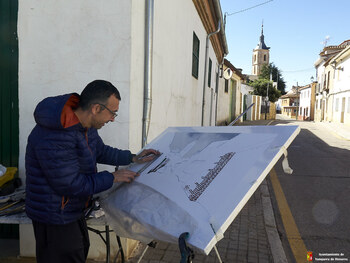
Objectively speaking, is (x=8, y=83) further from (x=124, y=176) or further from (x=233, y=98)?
(x=233, y=98)

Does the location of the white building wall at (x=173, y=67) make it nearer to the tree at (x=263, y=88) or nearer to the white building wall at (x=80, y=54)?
the white building wall at (x=80, y=54)

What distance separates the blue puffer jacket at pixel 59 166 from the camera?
170cm

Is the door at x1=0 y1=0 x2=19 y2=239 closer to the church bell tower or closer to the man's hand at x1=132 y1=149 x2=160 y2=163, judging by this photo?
the man's hand at x1=132 y1=149 x2=160 y2=163

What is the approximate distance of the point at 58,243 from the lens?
186 cm

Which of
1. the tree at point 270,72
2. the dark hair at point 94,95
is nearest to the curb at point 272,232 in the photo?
the dark hair at point 94,95

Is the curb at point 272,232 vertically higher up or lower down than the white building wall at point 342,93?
lower down

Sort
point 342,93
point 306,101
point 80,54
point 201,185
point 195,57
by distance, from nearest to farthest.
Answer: point 201,185, point 80,54, point 195,57, point 342,93, point 306,101

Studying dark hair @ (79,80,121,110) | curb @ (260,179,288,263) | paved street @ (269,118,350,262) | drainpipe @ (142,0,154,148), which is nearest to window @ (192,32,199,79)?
paved street @ (269,118,350,262)

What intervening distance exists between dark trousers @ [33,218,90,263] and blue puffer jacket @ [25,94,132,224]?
0.22 feet

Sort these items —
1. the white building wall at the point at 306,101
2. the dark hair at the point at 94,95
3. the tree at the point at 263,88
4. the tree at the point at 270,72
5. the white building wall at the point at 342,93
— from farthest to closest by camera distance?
the tree at the point at 270,72 → the tree at the point at 263,88 → the white building wall at the point at 306,101 → the white building wall at the point at 342,93 → the dark hair at the point at 94,95

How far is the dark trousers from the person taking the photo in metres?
1.86

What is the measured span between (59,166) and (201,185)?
822 mm

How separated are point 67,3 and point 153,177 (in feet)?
7.01

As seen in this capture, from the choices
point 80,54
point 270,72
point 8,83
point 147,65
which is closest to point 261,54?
point 270,72
